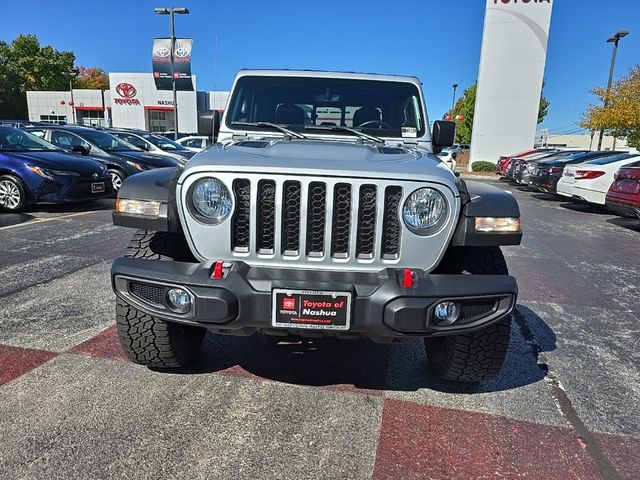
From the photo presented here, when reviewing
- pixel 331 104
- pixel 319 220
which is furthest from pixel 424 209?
pixel 331 104

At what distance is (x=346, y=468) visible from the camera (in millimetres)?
2205

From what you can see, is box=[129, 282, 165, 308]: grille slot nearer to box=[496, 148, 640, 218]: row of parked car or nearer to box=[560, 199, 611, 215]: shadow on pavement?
box=[496, 148, 640, 218]: row of parked car

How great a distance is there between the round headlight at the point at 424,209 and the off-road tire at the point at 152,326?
1.28 metres

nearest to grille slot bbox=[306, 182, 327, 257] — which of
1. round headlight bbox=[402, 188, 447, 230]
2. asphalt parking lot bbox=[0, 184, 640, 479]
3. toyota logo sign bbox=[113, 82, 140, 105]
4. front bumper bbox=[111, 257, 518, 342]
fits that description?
front bumper bbox=[111, 257, 518, 342]

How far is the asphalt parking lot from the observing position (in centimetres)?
223

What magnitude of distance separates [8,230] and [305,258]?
6.28 meters

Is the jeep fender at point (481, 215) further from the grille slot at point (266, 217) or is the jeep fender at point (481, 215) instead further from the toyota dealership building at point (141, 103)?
the toyota dealership building at point (141, 103)

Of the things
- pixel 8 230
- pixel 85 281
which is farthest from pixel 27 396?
pixel 8 230

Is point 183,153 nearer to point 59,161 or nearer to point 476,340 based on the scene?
point 59,161

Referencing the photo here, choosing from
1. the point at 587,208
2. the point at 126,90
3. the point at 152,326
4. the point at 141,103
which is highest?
the point at 126,90

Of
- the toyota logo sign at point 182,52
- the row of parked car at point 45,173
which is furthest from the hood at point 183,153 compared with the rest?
the toyota logo sign at point 182,52

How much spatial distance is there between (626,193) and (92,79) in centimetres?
9137

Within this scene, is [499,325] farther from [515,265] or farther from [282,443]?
[515,265]

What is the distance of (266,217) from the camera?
2.36m
